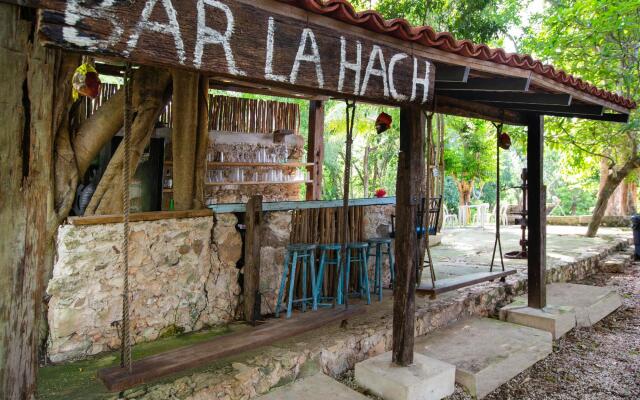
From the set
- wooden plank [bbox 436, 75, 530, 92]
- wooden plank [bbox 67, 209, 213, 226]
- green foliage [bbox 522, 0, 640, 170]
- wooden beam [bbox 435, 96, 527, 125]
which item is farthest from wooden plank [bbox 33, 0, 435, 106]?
green foliage [bbox 522, 0, 640, 170]

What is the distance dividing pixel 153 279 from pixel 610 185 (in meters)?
9.61

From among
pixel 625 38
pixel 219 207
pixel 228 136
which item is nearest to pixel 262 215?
pixel 219 207

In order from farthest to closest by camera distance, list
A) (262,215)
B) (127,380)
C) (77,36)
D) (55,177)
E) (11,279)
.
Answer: (262,215) < (55,177) < (127,380) < (11,279) < (77,36)

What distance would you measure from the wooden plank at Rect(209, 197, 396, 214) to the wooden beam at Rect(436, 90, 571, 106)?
1566 millimetres

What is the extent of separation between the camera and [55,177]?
3.29 m

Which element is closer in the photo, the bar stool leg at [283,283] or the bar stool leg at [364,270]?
the bar stool leg at [283,283]

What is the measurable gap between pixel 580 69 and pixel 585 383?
6685 mm

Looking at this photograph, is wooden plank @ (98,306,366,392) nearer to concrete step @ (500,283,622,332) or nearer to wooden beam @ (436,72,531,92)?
wooden beam @ (436,72,531,92)

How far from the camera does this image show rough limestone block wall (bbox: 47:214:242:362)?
311 cm

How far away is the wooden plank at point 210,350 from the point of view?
8.10ft

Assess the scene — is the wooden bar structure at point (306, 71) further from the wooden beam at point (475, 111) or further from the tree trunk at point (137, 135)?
the tree trunk at point (137, 135)

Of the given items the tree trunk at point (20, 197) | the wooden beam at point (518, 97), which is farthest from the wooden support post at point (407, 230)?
the tree trunk at point (20, 197)

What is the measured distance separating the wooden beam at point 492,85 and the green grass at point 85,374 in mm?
2808

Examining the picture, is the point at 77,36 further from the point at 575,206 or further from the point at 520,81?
the point at 575,206
